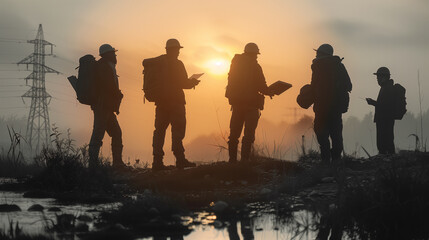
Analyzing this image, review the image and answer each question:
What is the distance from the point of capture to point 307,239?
4996mm

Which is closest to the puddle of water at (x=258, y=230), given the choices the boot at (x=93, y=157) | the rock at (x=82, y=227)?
the rock at (x=82, y=227)

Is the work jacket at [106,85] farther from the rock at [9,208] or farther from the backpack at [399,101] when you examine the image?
the backpack at [399,101]

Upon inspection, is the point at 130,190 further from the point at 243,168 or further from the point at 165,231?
the point at 165,231

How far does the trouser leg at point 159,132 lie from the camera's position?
37.2ft

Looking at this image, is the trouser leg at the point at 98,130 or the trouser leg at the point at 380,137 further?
the trouser leg at the point at 380,137

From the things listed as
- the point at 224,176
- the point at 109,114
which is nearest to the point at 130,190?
the point at 224,176

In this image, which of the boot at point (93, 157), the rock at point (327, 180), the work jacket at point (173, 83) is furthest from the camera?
the work jacket at point (173, 83)

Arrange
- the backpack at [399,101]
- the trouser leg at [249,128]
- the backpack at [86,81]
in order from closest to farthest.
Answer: the trouser leg at [249,128] → the backpack at [86,81] → the backpack at [399,101]

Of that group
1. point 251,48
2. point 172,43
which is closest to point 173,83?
point 172,43

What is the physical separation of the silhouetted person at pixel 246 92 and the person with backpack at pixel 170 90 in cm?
73

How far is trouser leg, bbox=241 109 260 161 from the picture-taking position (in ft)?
37.1

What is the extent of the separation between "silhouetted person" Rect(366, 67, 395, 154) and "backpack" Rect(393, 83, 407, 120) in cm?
7

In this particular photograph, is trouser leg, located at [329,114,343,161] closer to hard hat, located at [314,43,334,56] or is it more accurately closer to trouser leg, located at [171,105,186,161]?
hard hat, located at [314,43,334,56]

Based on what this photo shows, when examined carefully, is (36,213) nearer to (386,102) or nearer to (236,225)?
(236,225)
